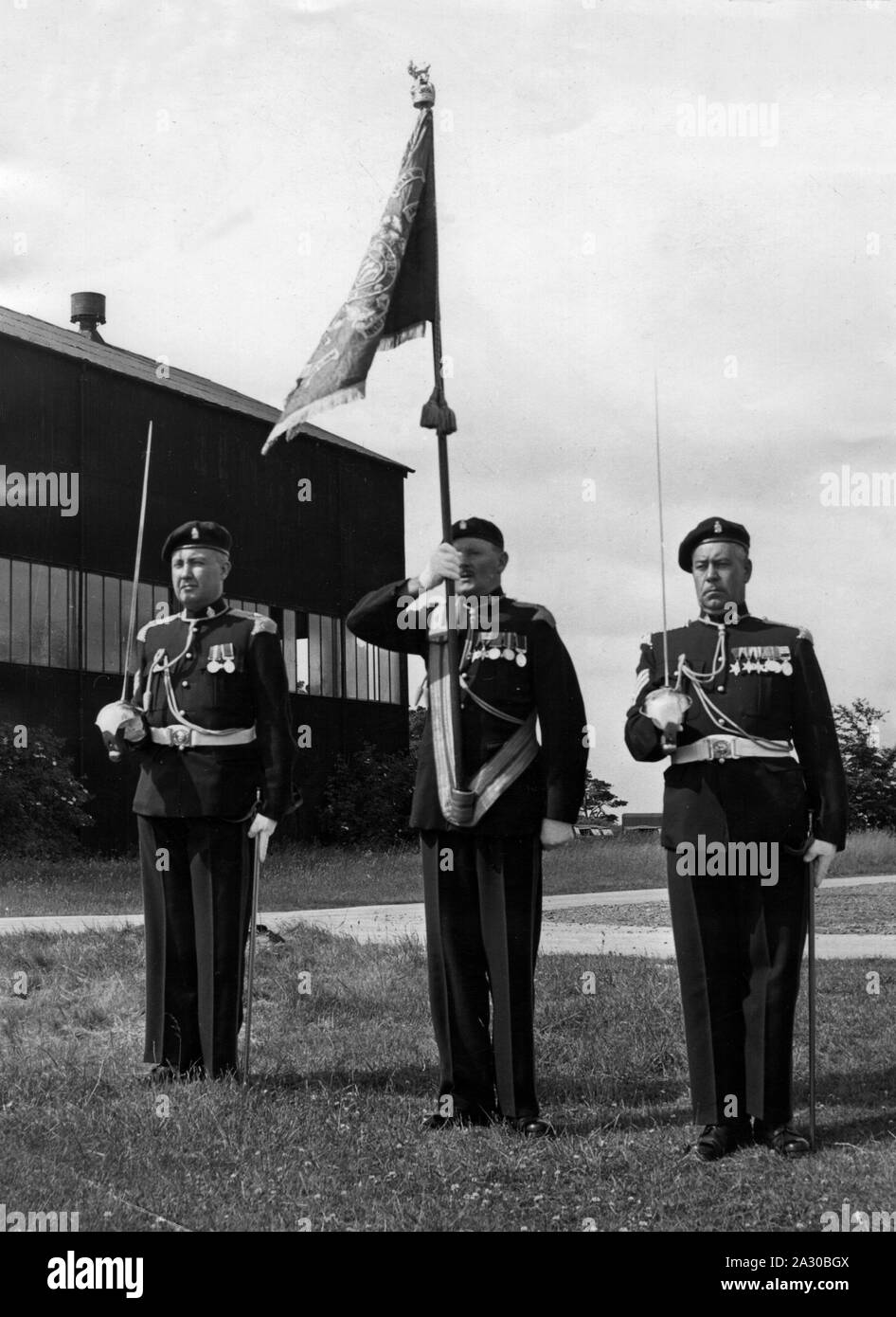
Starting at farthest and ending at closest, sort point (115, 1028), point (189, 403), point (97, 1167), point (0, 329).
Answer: point (189, 403), point (0, 329), point (115, 1028), point (97, 1167)

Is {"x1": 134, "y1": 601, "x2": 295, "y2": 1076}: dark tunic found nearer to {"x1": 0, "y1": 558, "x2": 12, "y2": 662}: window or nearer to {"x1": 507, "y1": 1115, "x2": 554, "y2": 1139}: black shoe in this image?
{"x1": 507, "y1": 1115, "x2": 554, "y2": 1139}: black shoe

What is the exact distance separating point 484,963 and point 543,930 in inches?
266

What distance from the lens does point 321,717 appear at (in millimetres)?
28203

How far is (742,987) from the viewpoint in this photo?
551cm

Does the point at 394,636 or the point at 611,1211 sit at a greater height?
the point at 394,636

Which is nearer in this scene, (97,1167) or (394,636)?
(97,1167)

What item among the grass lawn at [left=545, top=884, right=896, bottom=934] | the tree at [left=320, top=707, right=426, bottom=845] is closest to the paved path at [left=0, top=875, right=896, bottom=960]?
the grass lawn at [left=545, top=884, right=896, bottom=934]

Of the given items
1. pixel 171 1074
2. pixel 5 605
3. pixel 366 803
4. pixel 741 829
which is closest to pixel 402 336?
pixel 741 829

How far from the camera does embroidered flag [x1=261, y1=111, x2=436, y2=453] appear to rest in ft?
19.5

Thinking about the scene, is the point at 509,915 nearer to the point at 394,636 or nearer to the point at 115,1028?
the point at 394,636

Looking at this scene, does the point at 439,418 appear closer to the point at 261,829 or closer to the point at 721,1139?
the point at 261,829

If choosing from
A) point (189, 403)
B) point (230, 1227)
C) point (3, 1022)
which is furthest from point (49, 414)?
point (230, 1227)

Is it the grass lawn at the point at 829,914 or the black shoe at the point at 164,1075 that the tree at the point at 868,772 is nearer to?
the grass lawn at the point at 829,914

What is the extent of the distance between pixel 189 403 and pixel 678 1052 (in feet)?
64.9
